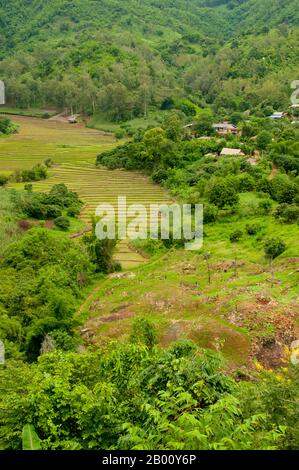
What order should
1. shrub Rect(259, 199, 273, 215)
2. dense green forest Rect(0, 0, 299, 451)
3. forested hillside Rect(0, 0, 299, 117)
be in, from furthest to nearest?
forested hillside Rect(0, 0, 299, 117) < shrub Rect(259, 199, 273, 215) < dense green forest Rect(0, 0, 299, 451)

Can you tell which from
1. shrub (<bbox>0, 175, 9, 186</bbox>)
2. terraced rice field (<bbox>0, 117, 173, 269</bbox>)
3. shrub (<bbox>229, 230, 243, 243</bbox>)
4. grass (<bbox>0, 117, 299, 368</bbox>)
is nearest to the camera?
grass (<bbox>0, 117, 299, 368</bbox>)

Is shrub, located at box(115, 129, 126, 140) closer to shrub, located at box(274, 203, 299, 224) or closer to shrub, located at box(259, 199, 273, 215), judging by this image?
shrub, located at box(259, 199, 273, 215)

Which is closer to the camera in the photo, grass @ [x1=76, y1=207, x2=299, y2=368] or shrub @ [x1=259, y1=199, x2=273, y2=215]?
grass @ [x1=76, y1=207, x2=299, y2=368]

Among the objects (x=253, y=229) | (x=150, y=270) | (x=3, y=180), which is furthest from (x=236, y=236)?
(x=3, y=180)

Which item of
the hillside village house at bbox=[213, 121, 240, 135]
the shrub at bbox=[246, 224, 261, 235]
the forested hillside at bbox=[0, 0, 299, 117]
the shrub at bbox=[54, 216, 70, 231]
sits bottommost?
the shrub at bbox=[54, 216, 70, 231]

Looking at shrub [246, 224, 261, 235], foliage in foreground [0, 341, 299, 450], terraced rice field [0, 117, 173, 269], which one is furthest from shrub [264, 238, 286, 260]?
foliage in foreground [0, 341, 299, 450]

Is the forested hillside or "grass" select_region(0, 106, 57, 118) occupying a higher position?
the forested hillside

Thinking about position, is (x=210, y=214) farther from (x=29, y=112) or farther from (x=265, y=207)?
(x=29, y=112)
